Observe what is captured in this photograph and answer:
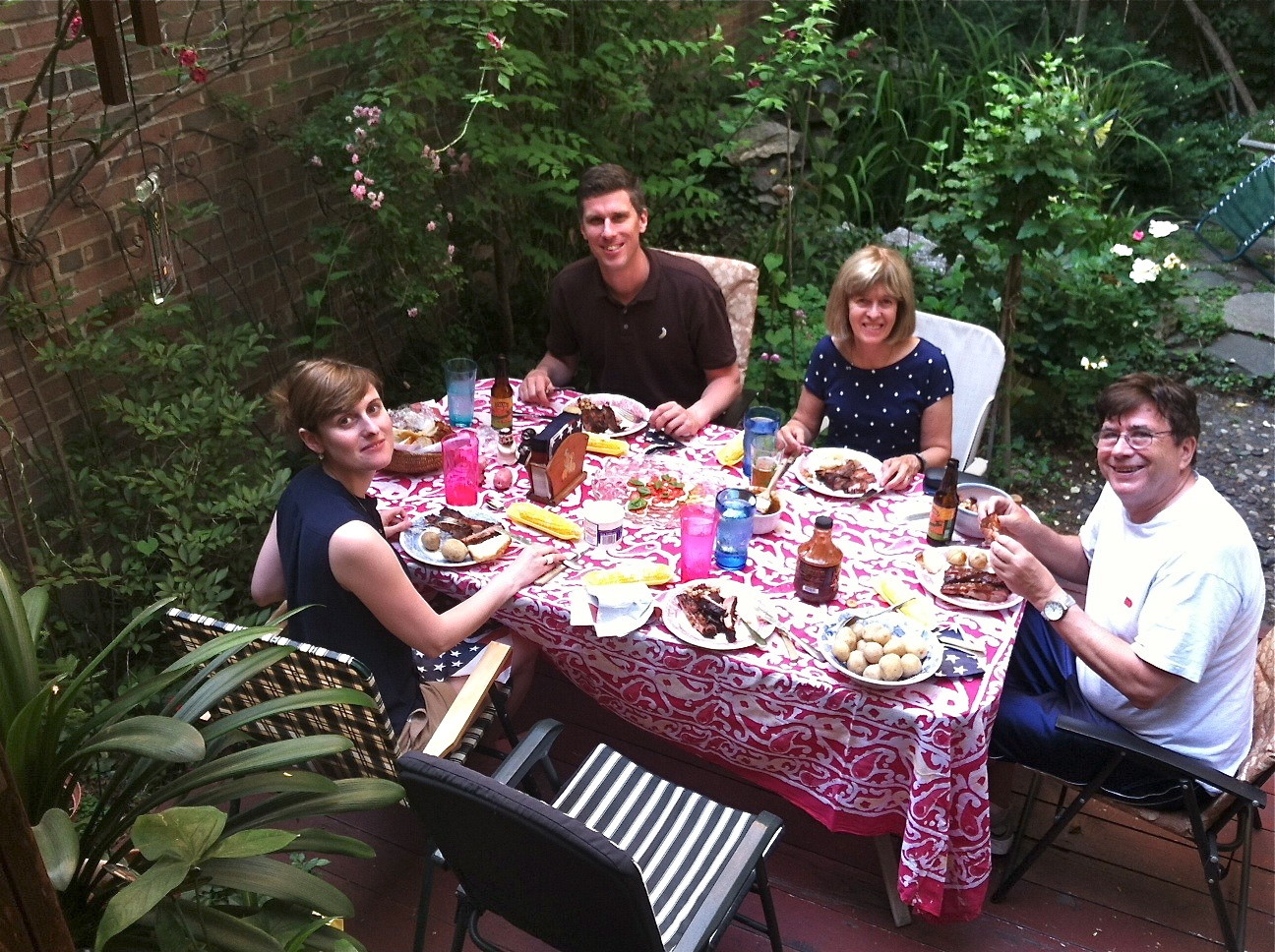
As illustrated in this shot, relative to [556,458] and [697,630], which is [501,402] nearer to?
[556,458]

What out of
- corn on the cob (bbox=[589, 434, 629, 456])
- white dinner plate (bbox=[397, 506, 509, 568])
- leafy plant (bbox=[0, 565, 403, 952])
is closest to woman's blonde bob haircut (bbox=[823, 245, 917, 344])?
corn on the cob (bbox=[589, 434, 629, 456])

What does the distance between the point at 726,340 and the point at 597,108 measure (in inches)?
68.5

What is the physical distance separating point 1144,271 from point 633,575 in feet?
10.6

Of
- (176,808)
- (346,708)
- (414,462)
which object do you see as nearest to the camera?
(176,808)

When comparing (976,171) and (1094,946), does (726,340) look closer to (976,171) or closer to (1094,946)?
(976,171)

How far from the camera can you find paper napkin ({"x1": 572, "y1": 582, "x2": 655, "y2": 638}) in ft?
7.37

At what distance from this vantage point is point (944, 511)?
8.19 ft

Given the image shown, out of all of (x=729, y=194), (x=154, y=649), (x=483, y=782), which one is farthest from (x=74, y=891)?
(x=729, y=194)

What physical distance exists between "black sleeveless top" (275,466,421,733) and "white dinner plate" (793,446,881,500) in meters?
1.15

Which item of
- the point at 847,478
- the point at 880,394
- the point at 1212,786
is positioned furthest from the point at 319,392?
the point at 1212,786

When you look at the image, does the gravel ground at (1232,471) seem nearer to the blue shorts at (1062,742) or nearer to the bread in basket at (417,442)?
the blue shorts at (1062,742)

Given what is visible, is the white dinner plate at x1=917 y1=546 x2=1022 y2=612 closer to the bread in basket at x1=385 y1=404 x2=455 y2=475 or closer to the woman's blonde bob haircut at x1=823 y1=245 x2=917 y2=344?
the woman's blonde bob haircut at x1=823 y1=245 x2=917 y2=344

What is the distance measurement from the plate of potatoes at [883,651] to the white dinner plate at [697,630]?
155 mm

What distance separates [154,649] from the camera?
3.33m
